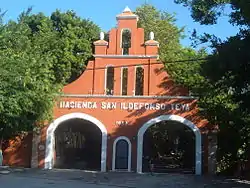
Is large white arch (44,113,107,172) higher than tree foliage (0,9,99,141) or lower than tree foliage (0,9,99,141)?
lower

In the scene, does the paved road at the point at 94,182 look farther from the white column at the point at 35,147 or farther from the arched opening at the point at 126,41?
the arched opening at the point at 126,41

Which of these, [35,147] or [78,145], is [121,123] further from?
[78,145]

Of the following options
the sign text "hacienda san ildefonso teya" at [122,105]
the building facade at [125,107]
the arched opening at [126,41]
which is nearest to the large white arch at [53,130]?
the building facade at [125,107]

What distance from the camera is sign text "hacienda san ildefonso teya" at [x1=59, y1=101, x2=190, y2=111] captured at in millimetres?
29406

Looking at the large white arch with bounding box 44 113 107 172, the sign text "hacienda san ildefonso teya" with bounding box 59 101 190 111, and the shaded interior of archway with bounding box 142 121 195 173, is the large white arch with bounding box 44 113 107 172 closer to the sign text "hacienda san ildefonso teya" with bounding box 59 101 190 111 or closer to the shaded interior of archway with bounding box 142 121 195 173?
the sign text "hacienda san ildefonso teya" with bounding box 59 101 190 111

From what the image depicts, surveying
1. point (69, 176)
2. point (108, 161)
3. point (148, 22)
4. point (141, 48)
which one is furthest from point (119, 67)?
point (148, 22)

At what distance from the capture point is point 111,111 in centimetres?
2986

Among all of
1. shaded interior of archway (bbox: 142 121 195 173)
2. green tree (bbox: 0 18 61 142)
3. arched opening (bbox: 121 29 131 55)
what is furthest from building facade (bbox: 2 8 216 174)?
green tree (bbox: 0 18 61 142)

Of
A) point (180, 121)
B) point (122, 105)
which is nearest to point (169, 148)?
point (180, 121)

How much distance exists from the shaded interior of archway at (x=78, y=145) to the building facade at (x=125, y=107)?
110cm

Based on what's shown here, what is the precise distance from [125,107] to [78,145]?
6138mm

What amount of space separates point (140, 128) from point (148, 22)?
48.2ft

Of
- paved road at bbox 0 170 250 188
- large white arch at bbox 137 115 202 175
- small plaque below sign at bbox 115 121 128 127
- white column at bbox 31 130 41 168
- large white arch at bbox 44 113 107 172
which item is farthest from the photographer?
white column at bbox 31 130 41 168

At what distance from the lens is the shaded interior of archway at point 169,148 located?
3012cm
